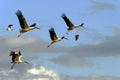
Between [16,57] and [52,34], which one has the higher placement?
[52,34]

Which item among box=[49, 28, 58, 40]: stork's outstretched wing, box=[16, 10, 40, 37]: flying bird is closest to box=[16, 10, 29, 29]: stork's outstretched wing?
box=[16, 10, 40, 37]: flying bird

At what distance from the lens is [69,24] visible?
261 ft

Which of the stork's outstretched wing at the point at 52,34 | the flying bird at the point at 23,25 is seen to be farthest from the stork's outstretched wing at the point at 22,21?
the stork's outstretched wing at the point at 52,34

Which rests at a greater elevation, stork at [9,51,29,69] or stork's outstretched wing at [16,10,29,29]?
stork's outstretched wing at [16,10,29,29]

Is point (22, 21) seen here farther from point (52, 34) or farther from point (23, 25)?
point (52, 34)

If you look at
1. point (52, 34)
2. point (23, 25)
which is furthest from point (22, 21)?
point (52, 34)

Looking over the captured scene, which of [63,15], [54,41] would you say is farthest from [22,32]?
[63,15]

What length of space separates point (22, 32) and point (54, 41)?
7.03 meters

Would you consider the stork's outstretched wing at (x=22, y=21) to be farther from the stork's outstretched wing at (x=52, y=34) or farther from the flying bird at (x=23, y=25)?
the stork's outstretched wing at (x=52, y=34)

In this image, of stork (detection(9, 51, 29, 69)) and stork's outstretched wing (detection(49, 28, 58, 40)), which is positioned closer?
stork (detection(9, 51, 29, 69))

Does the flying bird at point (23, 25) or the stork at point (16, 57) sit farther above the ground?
the flying bird at point (23, 25)

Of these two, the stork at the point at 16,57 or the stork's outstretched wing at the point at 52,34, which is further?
the stork's outstretched wing at the point at 52,34

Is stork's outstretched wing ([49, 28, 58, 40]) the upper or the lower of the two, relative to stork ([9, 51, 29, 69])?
upper

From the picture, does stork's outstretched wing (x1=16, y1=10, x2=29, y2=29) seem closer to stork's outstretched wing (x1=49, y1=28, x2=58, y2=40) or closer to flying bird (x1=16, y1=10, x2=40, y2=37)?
flying bird (x1=16, y1=10, x2=40, y2=37)
